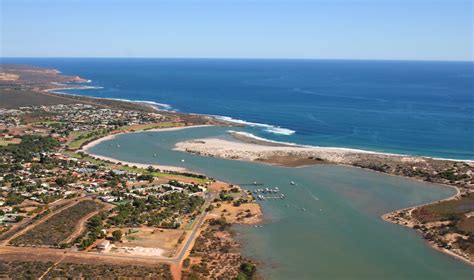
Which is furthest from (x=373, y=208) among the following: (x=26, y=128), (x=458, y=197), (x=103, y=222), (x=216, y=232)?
(x=26, y=128)

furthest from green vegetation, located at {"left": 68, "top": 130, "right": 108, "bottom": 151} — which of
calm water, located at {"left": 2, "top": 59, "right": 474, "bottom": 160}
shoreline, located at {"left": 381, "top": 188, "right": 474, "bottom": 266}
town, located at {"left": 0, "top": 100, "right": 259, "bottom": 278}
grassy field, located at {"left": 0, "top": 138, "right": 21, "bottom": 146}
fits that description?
shoreline, located at {"left": 381, "top": 188, "right": 474, "bottom": 266}

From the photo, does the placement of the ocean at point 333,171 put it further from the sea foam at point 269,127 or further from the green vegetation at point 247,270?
the green vegetation at point 247,270

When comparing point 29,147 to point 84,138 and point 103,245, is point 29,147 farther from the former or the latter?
point 103,245

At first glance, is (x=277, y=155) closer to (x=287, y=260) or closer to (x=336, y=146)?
(x=336, y=146)

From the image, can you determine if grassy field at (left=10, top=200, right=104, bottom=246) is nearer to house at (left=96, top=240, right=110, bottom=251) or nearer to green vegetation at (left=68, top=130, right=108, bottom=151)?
house at (left=96, top=240, right=110, bottom=251)

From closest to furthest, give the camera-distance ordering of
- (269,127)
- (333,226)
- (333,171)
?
(333,226), (333,171), (269,127)

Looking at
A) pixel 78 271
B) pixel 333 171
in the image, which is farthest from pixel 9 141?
pixel 333 171
